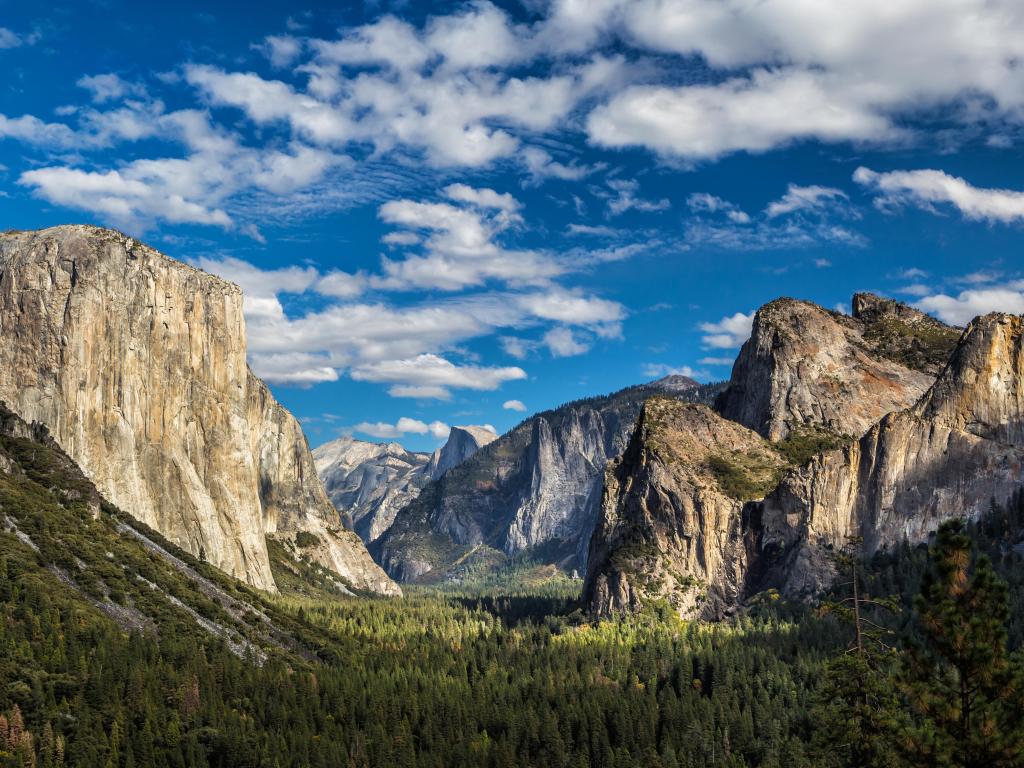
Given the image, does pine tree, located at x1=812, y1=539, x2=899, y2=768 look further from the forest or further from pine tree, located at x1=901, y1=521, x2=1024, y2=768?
pine tree, located at x1=901, y1=521, x2=1024, y2=768

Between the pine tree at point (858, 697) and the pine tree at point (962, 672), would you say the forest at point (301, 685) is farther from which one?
the pine tree at point (962, 672)

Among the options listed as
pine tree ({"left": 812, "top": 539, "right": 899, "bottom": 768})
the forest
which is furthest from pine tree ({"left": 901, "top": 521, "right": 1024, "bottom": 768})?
the forest

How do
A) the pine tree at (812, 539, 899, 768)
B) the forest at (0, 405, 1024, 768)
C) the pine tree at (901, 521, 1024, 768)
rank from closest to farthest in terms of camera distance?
the pine tree at (901, 521, 1024, 768)
the pine tree at (812, 539, 899, 768)
the forest at (0, 405, 1024, 768)

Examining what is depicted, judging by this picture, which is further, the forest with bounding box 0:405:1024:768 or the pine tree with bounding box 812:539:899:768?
the forest with bounding box 0:405:1024:768

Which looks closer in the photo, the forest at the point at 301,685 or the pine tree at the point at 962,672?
the pine tree at the point at 962,672

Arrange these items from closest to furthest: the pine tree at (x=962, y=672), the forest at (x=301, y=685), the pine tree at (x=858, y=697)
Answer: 1. the pine tree at (x=962, y=672)
2. the pine tree at (x=858, y=697)
3. the forest at (x=301, y=685)

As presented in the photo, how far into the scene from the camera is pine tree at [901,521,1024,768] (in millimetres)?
Answer: 40344

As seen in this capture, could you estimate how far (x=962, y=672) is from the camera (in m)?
41.8

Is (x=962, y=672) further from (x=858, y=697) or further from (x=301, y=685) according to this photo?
(x=301, y=685)

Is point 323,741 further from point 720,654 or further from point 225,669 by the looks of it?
point 720,654

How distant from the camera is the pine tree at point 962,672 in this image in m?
40.3

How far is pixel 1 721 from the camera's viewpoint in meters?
104

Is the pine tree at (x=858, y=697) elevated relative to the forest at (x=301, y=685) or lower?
elevated

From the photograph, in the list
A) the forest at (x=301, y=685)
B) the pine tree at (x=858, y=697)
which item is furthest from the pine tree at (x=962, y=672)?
the forest at (x=301, y=685)
